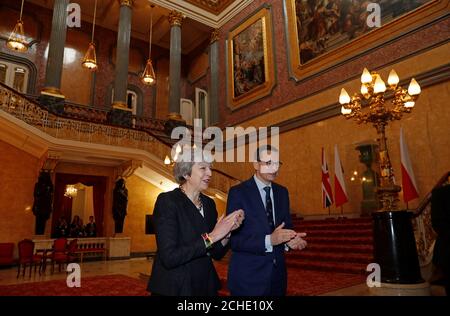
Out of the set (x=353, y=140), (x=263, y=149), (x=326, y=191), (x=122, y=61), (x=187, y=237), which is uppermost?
(x=122, y=61)

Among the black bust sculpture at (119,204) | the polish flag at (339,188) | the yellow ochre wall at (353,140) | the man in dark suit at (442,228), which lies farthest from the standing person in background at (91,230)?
the man in dark suit at (442,228)

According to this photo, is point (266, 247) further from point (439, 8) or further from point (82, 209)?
point (82, 209)

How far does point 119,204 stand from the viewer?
10.1 metres

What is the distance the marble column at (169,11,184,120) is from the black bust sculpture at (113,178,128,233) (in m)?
3.97

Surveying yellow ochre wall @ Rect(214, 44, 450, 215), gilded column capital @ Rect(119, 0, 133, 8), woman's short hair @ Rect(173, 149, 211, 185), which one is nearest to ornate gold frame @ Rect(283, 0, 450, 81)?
yellow ochre wall @ Rect(214, 44, 450, 215)

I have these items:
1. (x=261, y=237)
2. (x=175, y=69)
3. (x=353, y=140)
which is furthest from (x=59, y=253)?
(x=175, y=69)

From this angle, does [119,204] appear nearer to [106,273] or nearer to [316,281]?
[106,273]

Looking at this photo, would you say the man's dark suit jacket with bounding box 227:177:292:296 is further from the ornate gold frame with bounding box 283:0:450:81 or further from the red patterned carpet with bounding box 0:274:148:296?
the ornate gold frame with bounding box 283:0:450:81

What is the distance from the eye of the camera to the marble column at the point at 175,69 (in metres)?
13.2

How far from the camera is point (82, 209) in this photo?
12719 millimetres

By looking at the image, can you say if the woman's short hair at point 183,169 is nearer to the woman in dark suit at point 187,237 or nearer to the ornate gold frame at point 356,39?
the woman in dark suit at point 187,237

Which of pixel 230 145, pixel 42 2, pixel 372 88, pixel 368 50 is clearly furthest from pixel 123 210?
pixel 42 2

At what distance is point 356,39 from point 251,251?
9450 millimetres

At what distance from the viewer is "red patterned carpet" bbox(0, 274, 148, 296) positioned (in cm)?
511
